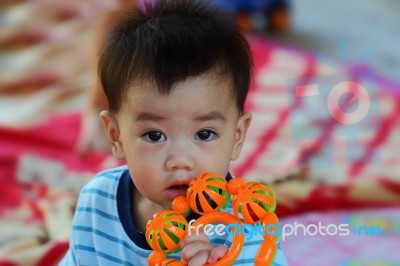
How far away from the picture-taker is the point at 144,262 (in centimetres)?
79

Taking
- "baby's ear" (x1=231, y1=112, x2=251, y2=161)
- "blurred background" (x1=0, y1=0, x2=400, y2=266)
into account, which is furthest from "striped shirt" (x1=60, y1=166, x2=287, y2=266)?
"blurred background" (x1=0, y1=0, x2=400, y2=266)

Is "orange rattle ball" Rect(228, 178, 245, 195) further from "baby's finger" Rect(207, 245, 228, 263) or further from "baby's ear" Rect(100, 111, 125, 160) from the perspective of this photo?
"baby's ear" Rect(100, 111, 125, 160)

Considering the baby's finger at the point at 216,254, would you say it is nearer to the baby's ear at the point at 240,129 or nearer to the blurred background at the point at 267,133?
the baby's ear at the point at 240,129

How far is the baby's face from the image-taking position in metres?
0.70

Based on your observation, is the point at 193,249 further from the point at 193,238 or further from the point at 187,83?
the point at 187,83

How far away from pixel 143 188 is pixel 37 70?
1.04 m

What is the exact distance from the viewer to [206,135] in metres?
0.72

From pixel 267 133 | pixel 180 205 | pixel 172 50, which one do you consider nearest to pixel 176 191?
pixel 180 205

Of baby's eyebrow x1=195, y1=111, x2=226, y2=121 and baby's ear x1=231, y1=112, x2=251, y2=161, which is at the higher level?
baby's ear x1=231, y1=112, x2=251, y2=161

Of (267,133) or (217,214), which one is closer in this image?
(217,214)

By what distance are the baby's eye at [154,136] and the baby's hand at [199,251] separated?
11cm

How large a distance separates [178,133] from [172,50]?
3.3 inches

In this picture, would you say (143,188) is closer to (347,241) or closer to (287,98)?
(347,241)

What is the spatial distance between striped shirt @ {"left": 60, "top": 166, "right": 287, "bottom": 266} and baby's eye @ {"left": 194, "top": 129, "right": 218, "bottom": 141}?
0.10 m
